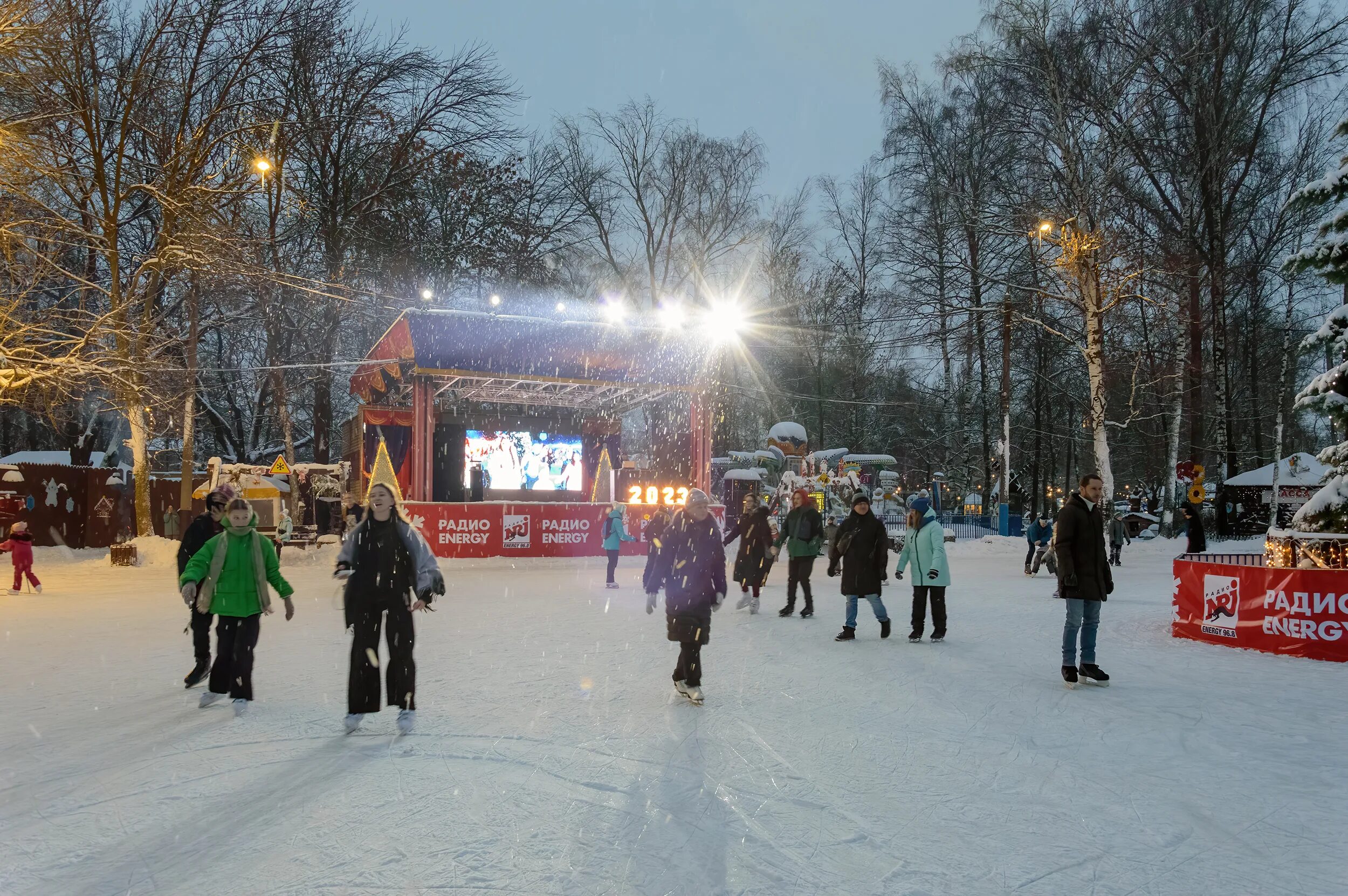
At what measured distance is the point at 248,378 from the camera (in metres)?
39.1

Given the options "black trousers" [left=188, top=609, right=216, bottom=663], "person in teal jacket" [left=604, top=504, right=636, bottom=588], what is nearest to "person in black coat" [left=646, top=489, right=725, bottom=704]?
"black trousers" [left=188, top=609, right=216, bottom=663]

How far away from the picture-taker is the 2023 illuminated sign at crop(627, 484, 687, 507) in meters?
21.8

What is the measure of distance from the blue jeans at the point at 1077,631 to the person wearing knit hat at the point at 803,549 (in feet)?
13.8

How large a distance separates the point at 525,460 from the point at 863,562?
56.4ft

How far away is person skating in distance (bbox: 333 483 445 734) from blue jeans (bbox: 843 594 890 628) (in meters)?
5.13

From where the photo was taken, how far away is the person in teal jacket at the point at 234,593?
20.2 feet

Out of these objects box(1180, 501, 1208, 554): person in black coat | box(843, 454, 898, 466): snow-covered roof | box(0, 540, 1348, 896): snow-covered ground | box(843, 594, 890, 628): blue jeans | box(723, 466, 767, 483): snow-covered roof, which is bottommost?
box(0, 540, 1348, 896): snow-covered ground

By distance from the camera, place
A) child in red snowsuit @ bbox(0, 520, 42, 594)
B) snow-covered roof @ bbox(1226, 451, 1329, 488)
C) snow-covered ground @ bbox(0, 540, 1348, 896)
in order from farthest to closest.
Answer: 1. snow-covered roof @ bbox(1226, 451, 1329, 488)
2. child in red snowsuit @ bbox(0, 520, 42, 594)
3. snow-covered ground @ bbox(0, 540, 1348, 896)

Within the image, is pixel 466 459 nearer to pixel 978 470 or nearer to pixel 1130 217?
pixel 1130 217

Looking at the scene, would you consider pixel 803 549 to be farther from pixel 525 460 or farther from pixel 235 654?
pixel 525 460

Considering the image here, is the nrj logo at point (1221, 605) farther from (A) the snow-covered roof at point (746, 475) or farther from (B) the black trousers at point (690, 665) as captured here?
(A) the snow-covered roof at point (746, 475)

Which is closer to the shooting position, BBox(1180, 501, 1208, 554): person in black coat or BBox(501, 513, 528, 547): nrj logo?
BBox(1180, 501, 1208, 554): person in black coat

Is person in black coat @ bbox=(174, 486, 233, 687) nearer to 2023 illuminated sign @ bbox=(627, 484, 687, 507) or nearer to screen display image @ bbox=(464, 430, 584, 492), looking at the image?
2023 illuminated sign @ bbox=(627, 484, 687, 507)

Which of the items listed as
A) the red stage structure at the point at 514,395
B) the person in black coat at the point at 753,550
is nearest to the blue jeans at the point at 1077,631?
the person in black coat at the point at 753,550
